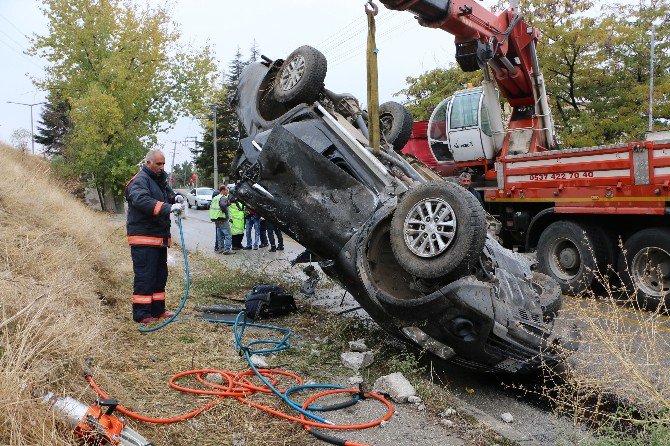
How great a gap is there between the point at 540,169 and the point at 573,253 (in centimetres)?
127

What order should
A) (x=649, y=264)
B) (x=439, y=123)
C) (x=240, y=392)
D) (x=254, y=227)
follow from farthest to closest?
1. (x=254, y=227)
2. (x=439, y=123)
3. (x=649, y=264)
4. (x=240, y=392)

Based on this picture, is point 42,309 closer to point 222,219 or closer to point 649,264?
point 649,264

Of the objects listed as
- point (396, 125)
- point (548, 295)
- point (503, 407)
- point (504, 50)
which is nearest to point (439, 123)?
point (504, 50)

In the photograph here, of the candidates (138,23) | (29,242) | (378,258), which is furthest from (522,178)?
(138,23)

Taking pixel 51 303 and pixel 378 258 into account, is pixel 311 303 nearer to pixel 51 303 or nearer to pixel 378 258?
pixel 378 258

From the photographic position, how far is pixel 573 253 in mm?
7629

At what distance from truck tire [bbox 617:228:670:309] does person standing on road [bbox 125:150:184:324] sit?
17.0 feet

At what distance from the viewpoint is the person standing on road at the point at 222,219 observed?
12.1 meters

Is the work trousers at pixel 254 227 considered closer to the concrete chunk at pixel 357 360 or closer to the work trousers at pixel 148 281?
the work trousers at pixel 148 281

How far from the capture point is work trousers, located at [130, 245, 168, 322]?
517cm

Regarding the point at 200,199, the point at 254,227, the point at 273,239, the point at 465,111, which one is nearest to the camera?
the point at 465,111

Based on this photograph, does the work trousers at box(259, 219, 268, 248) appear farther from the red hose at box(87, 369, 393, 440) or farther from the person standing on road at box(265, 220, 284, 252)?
the red hose at box(87, 369, 393, 440)

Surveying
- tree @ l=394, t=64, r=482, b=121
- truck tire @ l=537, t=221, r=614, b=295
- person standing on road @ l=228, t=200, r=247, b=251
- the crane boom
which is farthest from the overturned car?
tree @ l=394, t=64, r=482, b=121

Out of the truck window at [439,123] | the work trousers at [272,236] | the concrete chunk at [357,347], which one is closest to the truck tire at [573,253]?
the truck window at [439,123]
